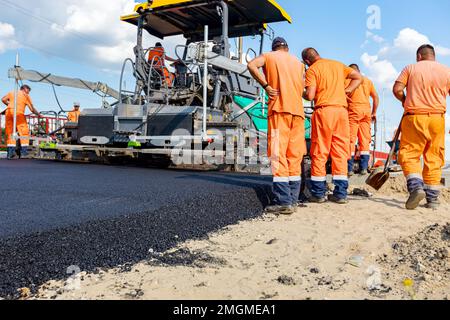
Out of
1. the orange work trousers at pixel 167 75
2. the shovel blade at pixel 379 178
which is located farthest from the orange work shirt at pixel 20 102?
the shovel blade at pixel 379 178

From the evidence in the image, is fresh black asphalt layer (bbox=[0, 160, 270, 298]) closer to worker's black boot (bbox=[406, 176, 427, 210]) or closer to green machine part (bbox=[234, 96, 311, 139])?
worker's black boot (bbox=[406, 176, 427, 210])

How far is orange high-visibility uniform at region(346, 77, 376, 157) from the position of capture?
5.22 metres

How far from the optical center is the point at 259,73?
341 centimetres

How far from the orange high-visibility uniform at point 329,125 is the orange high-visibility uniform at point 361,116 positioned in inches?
57.2

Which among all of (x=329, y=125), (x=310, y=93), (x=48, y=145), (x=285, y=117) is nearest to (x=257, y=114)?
(x=310, y=93)

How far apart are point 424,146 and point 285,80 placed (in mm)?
1425

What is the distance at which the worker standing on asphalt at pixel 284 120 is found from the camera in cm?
339

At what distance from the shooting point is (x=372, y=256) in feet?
7.02

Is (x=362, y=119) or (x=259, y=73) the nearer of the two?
(x=259, y=73)

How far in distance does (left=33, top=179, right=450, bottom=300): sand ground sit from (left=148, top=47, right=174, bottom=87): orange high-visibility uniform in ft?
14.3

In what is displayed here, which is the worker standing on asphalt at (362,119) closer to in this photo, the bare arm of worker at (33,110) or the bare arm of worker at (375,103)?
the bare arm of worker at (375,103)

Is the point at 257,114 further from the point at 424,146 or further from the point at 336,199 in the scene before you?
the point at 424,146
